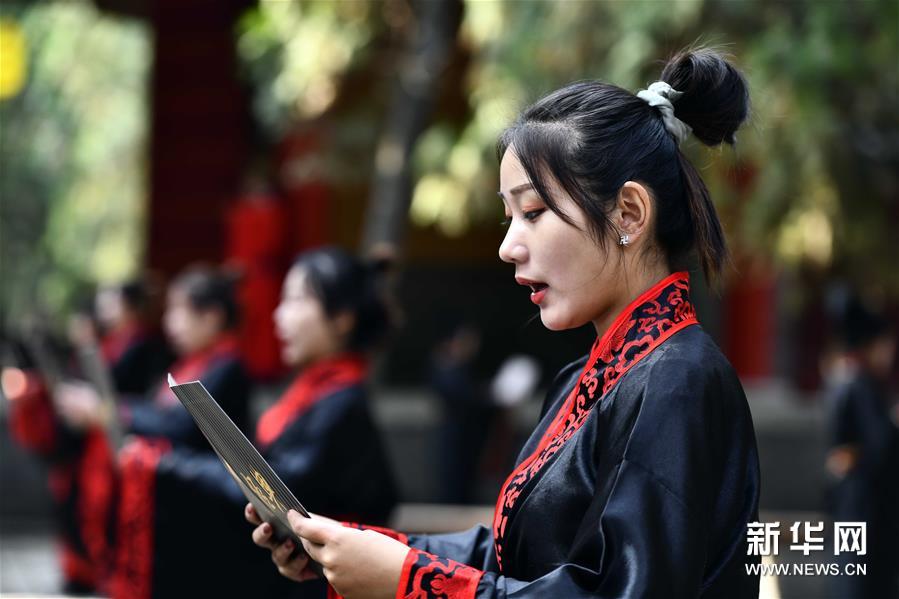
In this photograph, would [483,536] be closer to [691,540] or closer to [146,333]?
[691,540]

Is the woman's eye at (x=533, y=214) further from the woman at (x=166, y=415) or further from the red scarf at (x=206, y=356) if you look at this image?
the red scarf at (x=206, y=356)

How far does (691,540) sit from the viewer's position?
1.77m

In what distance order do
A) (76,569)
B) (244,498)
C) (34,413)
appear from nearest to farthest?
(244,498) → (34,413) → (76,569)

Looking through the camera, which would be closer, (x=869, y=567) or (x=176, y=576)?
(x=176, y=576)

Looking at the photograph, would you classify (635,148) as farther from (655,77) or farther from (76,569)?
(76,569)

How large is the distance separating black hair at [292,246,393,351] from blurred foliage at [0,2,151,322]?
1522cm

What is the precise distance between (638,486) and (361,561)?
46cm

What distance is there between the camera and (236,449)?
2078 mm

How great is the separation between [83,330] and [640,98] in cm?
739

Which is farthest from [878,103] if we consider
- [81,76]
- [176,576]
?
[81,76]

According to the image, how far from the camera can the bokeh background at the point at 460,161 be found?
573 centimetres

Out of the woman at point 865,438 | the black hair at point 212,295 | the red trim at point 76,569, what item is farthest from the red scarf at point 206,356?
the woman at point 865,438

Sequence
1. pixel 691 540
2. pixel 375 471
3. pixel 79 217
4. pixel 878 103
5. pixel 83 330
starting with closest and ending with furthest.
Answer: pixel 691 540
pixel 375 471
pixel 878 103
pixel 83 330
pixel 79 217

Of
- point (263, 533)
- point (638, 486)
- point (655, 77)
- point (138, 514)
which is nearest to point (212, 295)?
point (138, 514)
